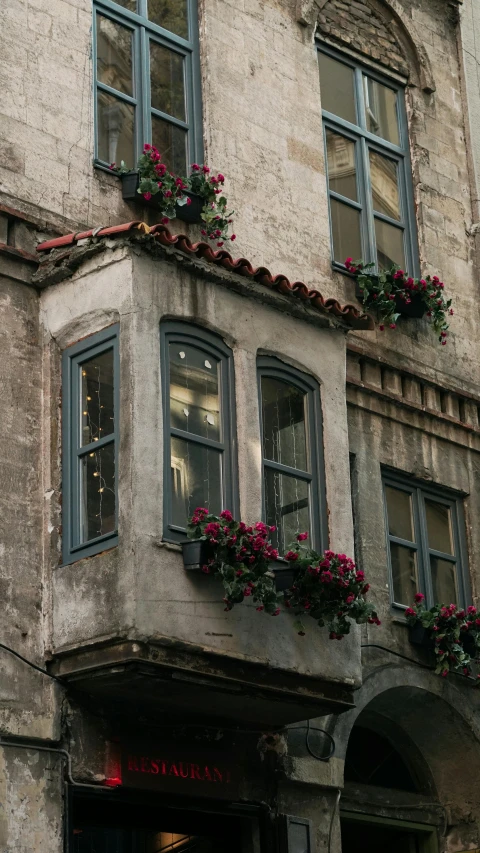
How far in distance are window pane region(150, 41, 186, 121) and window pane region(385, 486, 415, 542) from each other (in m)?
4.52

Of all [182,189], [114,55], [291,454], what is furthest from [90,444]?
[114,55]

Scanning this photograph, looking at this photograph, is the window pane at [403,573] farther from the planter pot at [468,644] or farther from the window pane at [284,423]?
the window pane at [284,423]

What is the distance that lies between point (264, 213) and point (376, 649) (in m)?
4.64

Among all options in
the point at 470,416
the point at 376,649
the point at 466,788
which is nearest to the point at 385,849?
the point at 466,788

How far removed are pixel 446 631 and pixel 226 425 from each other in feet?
12.5

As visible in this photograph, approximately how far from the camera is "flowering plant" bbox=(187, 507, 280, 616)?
13.0 m

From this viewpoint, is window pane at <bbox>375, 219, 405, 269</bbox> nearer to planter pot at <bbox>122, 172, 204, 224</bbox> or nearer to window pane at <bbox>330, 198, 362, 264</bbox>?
window pane at <bbox>330, 198, 362, 264</bbox>

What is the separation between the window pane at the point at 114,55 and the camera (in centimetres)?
1580

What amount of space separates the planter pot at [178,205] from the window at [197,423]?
6.30 feet

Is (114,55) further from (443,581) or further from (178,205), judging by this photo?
(443,581)

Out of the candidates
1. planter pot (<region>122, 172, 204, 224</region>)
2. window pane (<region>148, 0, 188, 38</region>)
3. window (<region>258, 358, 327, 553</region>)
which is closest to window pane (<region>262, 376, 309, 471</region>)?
window (<region>258, 358, 327, 553</region>)

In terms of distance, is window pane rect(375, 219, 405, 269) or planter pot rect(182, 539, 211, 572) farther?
window pane rect(375, 219, 405, 269)

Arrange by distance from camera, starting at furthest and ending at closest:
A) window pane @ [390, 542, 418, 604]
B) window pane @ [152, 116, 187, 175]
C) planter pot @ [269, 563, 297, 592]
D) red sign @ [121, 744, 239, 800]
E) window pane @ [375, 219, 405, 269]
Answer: window pane @ [375, 219, 405, 269]
window pane @ [390, 542, 418, 604]
window pane @ [152, 116, 187, 175]
planter pot @ [269, 563, 297, 592]
red sign @ [121, 744, 239, 800]

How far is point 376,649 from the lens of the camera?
15.8 metres
